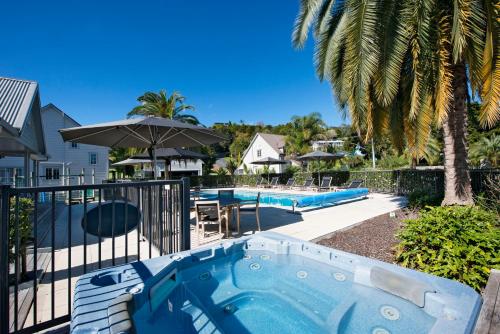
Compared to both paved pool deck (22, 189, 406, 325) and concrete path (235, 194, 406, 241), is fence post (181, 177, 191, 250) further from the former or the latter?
concrete path (235, 194, 406, 241)

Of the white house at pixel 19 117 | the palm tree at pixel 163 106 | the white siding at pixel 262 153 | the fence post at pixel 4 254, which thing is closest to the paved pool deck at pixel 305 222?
the fence post at pixel 4 254

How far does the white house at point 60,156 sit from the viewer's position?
22.3 meters

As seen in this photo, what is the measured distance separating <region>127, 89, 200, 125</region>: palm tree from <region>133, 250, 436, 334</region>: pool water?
68.0 ft

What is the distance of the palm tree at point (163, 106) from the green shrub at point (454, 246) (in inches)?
856

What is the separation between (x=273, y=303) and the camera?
3.71m

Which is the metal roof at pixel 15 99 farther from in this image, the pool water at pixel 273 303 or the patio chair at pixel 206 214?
the pool water at pixel 273 303

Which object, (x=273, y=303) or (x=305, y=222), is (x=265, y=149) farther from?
(x=273, y=303)

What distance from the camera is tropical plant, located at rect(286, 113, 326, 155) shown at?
3344 cm

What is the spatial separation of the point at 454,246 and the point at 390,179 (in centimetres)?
1431

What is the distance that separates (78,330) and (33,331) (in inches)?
40.7

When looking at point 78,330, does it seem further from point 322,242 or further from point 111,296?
point 322,242

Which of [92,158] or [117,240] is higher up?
[92,158]

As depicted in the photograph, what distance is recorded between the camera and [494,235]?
359 centimetres

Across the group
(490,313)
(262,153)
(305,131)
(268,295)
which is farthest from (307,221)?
(262,153)
